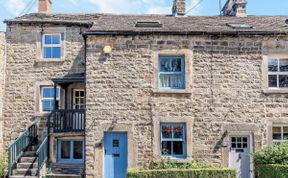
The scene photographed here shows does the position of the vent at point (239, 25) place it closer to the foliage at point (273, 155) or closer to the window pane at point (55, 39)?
the foliage at point (273, 155)

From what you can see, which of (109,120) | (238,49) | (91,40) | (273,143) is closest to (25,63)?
(91,40)

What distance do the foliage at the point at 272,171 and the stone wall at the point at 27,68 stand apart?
32.3 feet

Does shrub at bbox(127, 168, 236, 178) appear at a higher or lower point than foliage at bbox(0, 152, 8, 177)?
higher

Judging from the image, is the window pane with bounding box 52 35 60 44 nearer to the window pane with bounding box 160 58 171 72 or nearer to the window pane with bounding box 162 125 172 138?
the window pane with bounding box 160 58 171 72

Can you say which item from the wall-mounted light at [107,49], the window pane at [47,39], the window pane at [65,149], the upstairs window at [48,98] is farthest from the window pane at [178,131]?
the window pane at [47,39]

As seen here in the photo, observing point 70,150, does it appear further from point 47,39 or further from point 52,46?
point 47,39

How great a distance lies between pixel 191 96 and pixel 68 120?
18.4ft

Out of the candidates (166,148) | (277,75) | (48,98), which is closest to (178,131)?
(166,148)

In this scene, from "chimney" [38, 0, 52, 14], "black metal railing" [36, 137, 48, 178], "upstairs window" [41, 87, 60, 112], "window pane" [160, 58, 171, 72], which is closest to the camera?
"black metal railing" [36, 137, 48, 178]

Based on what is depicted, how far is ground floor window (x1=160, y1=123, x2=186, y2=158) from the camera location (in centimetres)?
1594

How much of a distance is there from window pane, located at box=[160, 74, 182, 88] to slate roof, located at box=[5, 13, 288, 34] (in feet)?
5.84

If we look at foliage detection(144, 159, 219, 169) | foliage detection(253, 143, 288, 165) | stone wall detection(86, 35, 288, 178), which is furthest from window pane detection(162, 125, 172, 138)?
foliage detection(253, 143, 288, 165)

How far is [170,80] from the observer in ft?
53.5

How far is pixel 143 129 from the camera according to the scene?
15898 mm
